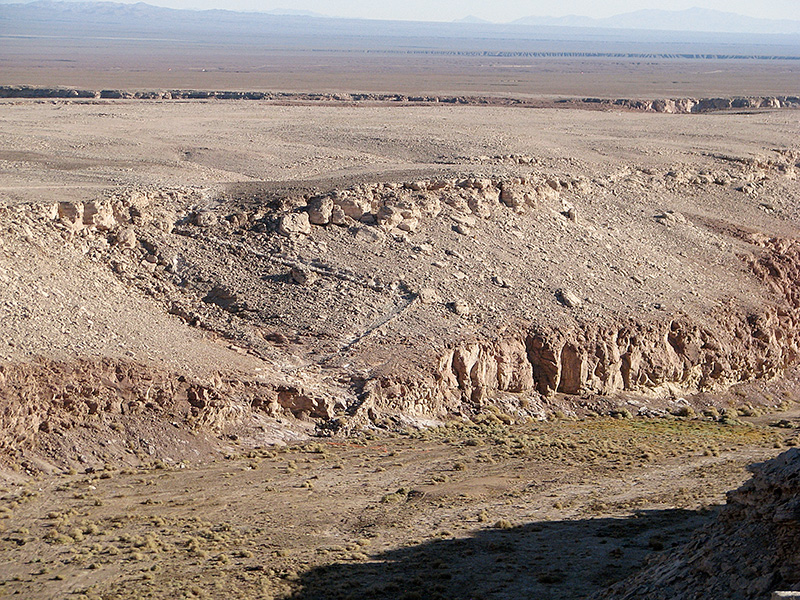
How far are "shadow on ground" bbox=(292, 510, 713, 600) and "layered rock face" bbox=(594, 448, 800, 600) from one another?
6.79 ft

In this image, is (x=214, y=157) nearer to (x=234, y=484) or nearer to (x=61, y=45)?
(x=234, y=484)

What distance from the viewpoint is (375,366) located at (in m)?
23.1

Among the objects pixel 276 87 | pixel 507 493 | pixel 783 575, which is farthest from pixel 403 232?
pixel 276 87

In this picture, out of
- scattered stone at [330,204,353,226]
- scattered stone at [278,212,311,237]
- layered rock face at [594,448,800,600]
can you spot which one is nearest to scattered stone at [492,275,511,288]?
scattered stone at [330,204,353,226]

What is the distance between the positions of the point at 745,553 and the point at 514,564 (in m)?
4.72

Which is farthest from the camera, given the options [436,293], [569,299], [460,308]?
[569,299]

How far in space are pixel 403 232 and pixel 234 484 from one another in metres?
10.4

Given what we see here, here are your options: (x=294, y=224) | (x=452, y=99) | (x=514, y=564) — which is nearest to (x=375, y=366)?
(x=294, y=224)

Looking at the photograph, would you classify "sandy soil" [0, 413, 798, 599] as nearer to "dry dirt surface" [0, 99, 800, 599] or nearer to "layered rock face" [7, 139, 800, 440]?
"dry dirt surface" [0, 99, 800, 599]

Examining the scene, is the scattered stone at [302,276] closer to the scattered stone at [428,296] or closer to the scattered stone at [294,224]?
the scattered stone at [294,224]

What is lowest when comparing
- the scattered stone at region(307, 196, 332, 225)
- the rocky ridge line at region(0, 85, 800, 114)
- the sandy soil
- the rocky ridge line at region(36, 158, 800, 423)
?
the sandy soil

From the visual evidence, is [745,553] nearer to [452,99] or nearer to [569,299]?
[569,299]

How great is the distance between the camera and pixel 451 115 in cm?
5184

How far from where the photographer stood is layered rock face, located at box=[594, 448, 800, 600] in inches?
442
